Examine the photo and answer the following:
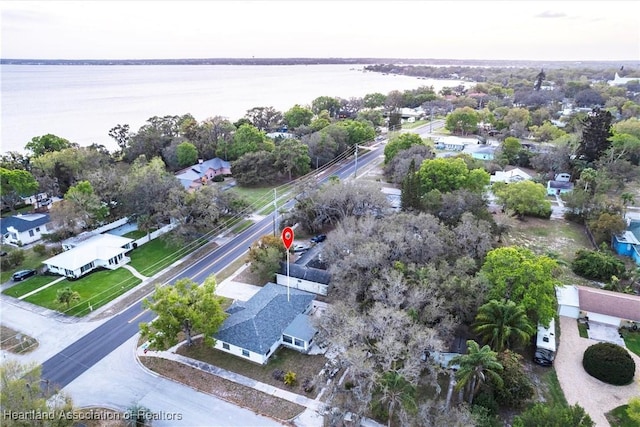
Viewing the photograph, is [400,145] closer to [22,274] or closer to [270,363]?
[270,363]

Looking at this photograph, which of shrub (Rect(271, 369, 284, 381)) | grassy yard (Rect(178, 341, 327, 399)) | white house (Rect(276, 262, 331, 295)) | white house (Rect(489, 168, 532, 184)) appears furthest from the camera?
white house (Rect(489, 168, 532, 184))

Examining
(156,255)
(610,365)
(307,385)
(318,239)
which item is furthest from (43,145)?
(610,365)

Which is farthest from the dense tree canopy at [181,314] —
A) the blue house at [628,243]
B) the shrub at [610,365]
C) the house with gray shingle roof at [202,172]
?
the blue house at [628,243]

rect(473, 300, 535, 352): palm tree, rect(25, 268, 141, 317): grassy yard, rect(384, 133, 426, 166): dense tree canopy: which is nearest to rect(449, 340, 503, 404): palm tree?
rect(473, 300, 535, 352): palm tree

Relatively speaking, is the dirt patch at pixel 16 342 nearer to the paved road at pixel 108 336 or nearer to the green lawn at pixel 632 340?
the paved road at pixel 108 336

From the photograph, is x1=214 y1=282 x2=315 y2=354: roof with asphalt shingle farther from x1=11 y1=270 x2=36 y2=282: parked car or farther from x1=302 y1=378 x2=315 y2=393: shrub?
x1=11 y1=270 x2=36 y2=282: parked car

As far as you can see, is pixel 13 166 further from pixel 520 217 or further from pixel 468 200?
pixel 520 217
